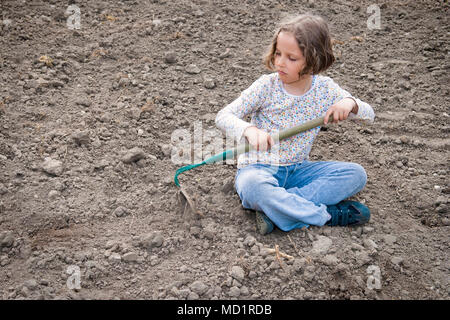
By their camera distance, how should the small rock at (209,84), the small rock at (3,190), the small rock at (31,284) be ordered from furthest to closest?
the small rock at (209,84) → the small rock at (3,190) → the small rock at (31,284)

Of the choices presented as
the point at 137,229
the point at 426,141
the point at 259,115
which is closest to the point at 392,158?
the point at 426,141

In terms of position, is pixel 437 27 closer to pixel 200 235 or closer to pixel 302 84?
pixel 302 84

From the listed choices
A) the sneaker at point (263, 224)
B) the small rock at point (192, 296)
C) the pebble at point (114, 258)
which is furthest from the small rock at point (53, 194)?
the sneaker at point (263, 224)

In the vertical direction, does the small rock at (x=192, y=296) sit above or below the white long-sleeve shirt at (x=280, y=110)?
below

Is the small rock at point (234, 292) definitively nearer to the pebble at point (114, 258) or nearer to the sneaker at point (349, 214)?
the pebble at point (114, 258)

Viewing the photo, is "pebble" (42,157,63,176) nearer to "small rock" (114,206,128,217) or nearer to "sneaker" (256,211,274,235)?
Result: "small rock" (114,206,128,217)

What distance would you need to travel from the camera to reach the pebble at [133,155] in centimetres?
256

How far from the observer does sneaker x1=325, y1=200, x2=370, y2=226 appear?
7.39 ft

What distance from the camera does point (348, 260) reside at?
205cm

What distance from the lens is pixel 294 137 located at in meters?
2.33

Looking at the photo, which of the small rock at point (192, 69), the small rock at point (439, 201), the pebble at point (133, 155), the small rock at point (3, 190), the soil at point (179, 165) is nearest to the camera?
the soil at point (179, 165)

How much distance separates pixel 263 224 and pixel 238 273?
31cm

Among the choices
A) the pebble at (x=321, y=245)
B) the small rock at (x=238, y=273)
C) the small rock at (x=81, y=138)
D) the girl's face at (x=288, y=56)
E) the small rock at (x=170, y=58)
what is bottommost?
the small rock at (x=238, y=273)

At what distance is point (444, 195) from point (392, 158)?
39 centimetres
